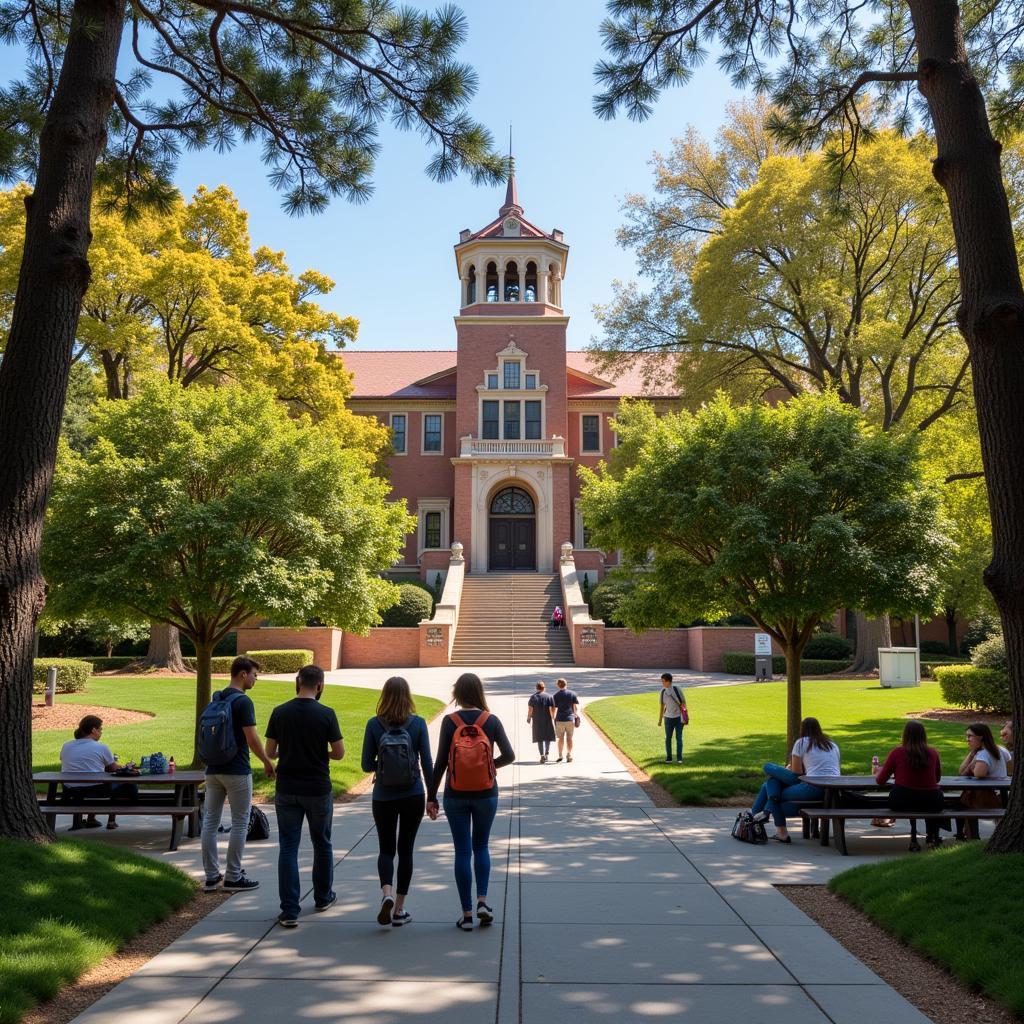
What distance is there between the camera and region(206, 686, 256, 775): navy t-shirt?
720 centimetres

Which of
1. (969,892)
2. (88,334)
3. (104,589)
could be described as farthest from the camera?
(88,334)

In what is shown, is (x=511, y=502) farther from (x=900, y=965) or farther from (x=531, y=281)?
(x=900, y=965)

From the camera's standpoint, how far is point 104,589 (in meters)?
11.1

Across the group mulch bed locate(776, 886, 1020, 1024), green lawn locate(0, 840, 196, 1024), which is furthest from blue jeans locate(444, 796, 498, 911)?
mulch bed locate(776, 886, 1020, 1024)

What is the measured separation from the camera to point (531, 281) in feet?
149

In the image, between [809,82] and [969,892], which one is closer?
[969,892]

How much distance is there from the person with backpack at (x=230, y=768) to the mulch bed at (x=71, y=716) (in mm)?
11696

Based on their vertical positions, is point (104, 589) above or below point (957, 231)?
below

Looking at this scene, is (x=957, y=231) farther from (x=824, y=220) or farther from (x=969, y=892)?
(x=824, y=220)

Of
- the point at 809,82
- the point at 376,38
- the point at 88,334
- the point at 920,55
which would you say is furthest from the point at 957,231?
the point at 88,334

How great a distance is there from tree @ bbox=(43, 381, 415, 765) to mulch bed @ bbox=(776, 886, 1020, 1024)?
7.43 metres

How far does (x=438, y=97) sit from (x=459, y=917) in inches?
299

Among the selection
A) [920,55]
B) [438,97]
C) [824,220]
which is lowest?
[920,55]

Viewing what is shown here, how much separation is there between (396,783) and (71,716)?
1555cm
